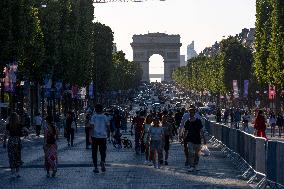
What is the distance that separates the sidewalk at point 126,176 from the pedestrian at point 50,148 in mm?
334

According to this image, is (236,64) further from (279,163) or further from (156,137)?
(279,163)

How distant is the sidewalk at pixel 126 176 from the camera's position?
25.0 meters

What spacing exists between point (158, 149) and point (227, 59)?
117 meters

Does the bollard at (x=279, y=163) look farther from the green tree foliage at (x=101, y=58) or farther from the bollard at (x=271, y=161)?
the green tree foliage at (x=101, y=58)

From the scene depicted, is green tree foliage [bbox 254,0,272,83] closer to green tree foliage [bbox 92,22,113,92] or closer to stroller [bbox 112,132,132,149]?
green tree foliage [bbox 92,22,113,92]

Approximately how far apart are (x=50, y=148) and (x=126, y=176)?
2.27m

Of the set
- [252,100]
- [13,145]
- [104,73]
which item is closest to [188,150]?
[13,145]

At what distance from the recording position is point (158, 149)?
3244cm

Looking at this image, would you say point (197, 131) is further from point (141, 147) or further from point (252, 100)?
point (252, 100)

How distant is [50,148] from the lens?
94.0ft

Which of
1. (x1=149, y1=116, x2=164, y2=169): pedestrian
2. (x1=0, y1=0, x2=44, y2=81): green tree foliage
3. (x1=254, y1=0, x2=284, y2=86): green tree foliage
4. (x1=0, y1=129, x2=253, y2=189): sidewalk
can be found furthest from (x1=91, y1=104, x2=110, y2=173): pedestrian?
(x1=254, y1=0, x2=284, y2=86): green tree foliage

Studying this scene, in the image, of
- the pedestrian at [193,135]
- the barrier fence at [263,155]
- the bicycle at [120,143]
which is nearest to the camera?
the barrier fence at [263,155]

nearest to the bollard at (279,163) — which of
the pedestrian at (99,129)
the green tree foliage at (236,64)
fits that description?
the pedestrian at (99,129)

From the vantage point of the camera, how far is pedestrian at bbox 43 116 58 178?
28.3 meters
